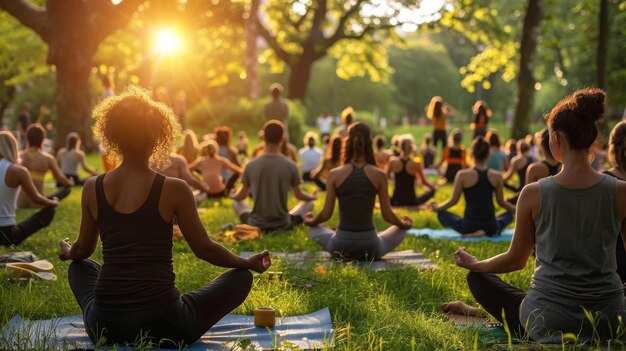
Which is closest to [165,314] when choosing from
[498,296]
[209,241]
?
[209,241]

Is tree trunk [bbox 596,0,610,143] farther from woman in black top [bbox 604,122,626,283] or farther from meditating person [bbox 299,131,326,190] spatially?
woman in black top [bbox 604,122,626,283]

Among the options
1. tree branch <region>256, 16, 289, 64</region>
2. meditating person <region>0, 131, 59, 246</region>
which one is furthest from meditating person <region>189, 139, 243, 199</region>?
tree branch <region>256, 16, 289, 64</region>

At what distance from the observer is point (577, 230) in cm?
416

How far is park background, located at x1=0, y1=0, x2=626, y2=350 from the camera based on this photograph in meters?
5.59

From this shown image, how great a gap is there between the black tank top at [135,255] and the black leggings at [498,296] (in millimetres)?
2019

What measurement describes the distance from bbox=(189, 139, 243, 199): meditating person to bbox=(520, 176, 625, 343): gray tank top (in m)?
8.38

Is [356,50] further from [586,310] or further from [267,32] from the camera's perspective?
[586,310]

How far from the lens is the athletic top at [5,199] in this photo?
7820mm

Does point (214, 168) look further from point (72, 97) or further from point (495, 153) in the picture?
point (72, 97)

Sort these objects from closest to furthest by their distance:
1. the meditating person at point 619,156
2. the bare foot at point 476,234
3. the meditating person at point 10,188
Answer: the meditating person at point 619,156
the meditating person at point 10,188
the bare foot at point 476,234

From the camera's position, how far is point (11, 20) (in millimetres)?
34156

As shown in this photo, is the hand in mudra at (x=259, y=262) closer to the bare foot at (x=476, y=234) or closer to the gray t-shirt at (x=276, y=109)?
the bare foot at (x=476, y=234)

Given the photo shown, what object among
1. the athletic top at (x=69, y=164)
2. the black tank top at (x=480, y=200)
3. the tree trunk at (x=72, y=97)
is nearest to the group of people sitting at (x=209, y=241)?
the black tank top at (x=480, y=200)

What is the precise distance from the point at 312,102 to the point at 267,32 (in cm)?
4307
